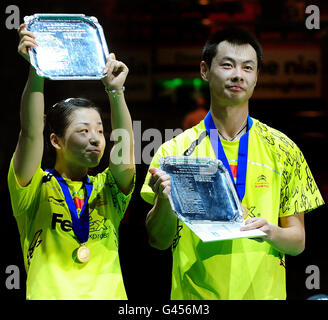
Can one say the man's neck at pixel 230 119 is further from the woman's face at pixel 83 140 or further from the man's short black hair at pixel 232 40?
the woman's face at pixel 83 140

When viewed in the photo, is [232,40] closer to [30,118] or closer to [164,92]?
[30,118]

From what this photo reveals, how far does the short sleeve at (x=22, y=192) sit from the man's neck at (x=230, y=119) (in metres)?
0.74

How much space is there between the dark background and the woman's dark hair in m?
0.74

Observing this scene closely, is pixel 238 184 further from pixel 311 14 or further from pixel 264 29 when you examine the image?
pixel 264 29

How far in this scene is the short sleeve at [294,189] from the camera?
2246mm

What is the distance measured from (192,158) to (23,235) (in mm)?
730

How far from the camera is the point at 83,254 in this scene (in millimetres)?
2145

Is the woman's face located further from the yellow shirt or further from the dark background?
the dark background

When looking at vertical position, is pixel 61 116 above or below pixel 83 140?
above

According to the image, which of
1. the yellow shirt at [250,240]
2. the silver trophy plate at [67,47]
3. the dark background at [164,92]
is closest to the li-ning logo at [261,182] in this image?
the yellow shirt at [250,240]

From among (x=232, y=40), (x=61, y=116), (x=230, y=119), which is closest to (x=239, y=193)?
(x=230, y=119)

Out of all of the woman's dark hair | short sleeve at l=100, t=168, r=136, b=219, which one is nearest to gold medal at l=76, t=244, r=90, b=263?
short sleeve at l=100, t=168, r=136, b=219

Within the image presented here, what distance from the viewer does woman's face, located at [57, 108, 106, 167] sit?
2.24 metres

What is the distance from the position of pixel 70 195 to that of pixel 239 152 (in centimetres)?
68
